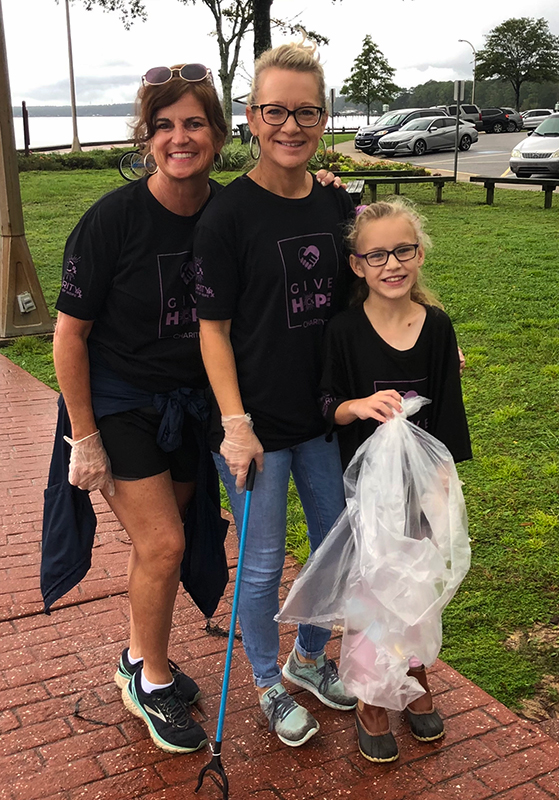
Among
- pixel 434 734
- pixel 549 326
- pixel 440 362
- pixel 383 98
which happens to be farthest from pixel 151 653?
pixel 383 98

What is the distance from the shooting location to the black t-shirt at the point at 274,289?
2383mm

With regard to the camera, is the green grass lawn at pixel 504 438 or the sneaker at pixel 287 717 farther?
the green grass lawn at pixel 504 438

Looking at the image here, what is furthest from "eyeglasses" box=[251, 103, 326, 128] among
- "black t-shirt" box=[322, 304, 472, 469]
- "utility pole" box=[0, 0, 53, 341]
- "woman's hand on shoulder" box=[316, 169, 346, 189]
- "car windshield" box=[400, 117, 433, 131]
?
"car windshield" box=[400, 117, 433, 131]

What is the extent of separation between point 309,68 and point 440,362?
0.96m

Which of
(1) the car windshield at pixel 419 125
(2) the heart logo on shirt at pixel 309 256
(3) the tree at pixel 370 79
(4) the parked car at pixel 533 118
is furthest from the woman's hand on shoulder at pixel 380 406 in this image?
(3) the tree at pixel 370 79

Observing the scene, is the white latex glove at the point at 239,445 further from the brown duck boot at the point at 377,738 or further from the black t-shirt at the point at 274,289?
the brown duck boot at the point at 377,738

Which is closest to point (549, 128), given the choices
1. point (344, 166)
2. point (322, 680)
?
point (344, 166)

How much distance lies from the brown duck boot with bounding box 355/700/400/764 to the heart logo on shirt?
1.40 meters

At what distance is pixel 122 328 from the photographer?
2.54 meters

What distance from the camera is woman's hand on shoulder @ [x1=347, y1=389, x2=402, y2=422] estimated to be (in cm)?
244

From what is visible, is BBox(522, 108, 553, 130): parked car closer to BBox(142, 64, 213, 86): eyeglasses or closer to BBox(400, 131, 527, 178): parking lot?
BBox(400, 131, 527, 178): parking lot

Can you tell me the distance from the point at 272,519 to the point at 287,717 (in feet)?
2.21

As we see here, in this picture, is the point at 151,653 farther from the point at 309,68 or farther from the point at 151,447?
the point at 309,68

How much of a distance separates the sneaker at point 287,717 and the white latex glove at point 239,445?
791 mm
